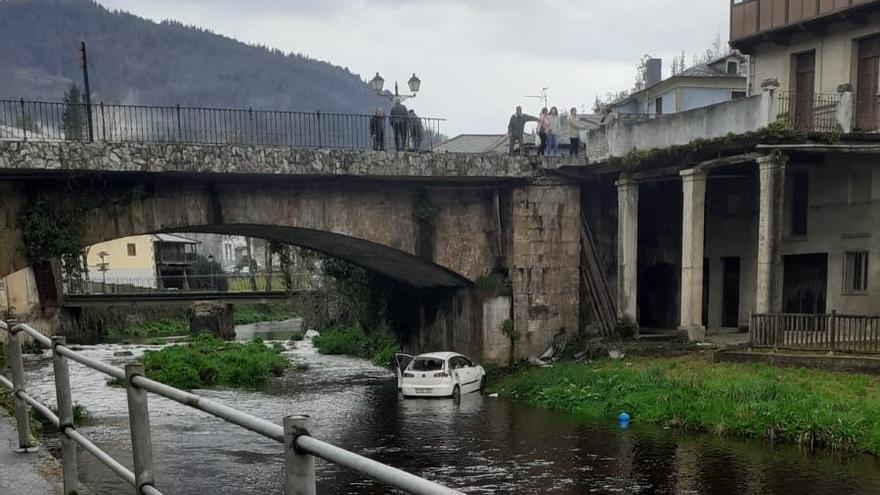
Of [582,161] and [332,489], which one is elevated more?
[582,161]

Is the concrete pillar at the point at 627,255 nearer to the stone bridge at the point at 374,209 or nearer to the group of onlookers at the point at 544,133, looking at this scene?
the stone bridge at the point at 374,209

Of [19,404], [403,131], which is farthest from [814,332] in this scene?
[19,404]

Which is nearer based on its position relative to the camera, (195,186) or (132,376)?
(132,376)

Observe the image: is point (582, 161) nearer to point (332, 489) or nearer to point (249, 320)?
point (332, 489)

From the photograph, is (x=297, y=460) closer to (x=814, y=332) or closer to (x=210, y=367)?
(x=814, y=332)

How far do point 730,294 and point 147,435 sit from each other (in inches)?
952

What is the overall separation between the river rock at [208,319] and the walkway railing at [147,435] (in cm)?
3601

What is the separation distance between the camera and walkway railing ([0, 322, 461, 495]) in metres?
2.04

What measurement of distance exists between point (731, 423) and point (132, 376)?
1349cm

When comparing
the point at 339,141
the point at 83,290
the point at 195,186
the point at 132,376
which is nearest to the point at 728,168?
the point at 339,141

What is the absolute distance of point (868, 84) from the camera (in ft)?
65.8

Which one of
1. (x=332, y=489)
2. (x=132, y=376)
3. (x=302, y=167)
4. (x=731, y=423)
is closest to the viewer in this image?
(x=132, y=376)

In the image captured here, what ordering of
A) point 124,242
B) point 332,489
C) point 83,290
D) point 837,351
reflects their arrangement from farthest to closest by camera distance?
point 124,242
point 83,290
point 837,351
point 332,489

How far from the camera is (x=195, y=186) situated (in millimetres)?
17516
